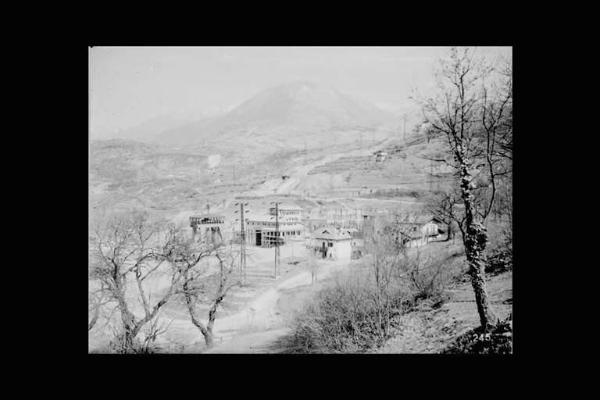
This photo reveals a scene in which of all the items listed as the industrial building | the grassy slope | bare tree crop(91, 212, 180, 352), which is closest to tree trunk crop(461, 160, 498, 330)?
the grassy slope

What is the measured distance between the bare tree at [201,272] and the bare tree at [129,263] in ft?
0.37

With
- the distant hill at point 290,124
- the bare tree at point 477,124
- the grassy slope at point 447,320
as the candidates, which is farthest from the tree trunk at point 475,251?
the distant hill at point 290,124

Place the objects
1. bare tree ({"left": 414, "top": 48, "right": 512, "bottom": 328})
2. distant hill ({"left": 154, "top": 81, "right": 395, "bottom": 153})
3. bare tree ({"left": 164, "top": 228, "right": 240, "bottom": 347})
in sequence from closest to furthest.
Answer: bare tree ({"left": 414, "top": 48, "right": 512, "bottom": 328}) < bare tree ({"left": 164, "top": 228, "right": 240, "bottom": 347}) < distant hill ({"left": 154, "top": 81, "right": 395, "bottom": 153})

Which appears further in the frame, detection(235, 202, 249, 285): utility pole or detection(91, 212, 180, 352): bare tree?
detection(235, 202, 249, 285): utility pole

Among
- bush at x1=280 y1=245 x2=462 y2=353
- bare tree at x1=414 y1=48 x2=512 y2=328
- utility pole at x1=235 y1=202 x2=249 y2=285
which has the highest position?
bare tree at x1=414 y1=48 x2=512 y2=328

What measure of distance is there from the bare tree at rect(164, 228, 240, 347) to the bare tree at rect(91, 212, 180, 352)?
112 millimetres

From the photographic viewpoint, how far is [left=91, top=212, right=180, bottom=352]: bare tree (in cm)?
381

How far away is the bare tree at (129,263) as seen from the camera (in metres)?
3.81

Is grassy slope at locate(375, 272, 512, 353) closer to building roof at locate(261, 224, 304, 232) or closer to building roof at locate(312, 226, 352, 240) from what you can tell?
building roof at locate(312, 226, 352, 240)

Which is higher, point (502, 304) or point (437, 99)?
point (437, 99)

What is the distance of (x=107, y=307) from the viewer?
152 inches
